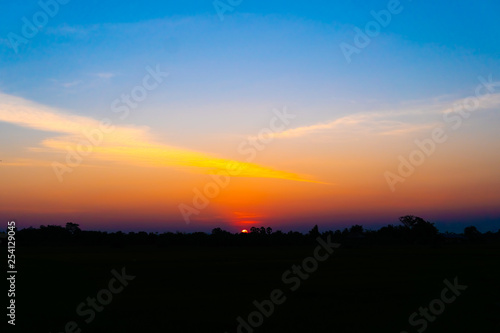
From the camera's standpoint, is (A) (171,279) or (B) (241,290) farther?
(A) (171,279)

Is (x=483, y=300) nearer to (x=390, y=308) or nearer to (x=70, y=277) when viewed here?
(x=390, y=308)

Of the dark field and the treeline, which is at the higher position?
the treeline

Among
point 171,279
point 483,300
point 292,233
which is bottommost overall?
point 483,300

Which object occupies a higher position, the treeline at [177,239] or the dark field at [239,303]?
the treeline at [177,239]

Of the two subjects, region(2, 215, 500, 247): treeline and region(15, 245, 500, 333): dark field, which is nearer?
region(15, 245, 500, 333): dark field

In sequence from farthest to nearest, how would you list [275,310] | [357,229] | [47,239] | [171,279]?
1. [357,229]
2. [47,239]
3. [171,279]
4. [275,310]

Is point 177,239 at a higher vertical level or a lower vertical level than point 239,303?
higher

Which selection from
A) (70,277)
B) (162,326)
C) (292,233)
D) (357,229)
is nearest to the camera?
(162,326)

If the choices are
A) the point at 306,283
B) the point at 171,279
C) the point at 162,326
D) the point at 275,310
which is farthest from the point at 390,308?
the point at 171,279

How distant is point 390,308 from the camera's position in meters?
19.6

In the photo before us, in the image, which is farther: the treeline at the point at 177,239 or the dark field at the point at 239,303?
the treeline at the point at 177,239

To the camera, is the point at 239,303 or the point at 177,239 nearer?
the point at 239,303

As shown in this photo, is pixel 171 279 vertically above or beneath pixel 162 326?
above

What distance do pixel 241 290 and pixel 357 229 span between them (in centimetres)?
13665
